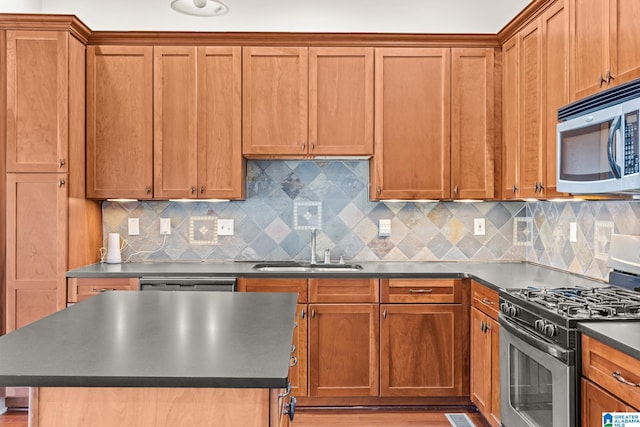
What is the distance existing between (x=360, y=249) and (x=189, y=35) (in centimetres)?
192

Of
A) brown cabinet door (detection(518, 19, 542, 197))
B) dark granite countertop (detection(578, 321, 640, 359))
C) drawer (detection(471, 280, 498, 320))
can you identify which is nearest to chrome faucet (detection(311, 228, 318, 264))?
drawer (detection(471, 280, 498, 320))

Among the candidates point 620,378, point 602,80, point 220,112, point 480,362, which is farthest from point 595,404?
point 220,112

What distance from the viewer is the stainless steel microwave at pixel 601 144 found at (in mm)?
2012

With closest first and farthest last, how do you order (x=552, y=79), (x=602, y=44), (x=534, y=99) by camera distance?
(x=602, y=44) → (x=552, y=79) → (x=534, y=99)

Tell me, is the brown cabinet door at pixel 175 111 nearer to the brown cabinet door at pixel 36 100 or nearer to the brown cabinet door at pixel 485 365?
the brown cabinet door at pixel 36 100

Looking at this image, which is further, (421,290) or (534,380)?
(421,290)

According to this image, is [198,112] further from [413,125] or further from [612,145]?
[612,145]

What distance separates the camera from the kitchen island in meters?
1.32

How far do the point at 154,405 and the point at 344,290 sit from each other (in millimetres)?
2078

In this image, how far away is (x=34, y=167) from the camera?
3369mm

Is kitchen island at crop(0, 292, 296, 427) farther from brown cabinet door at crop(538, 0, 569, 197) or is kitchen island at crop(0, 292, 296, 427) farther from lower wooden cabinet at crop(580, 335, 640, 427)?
brown cabinet door at crop(538, 0, 569, 197)

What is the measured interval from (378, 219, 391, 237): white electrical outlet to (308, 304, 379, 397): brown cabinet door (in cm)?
72

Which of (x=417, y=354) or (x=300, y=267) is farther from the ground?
(x=300, y=267)

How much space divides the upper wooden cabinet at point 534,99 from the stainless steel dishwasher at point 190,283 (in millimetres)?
1899
